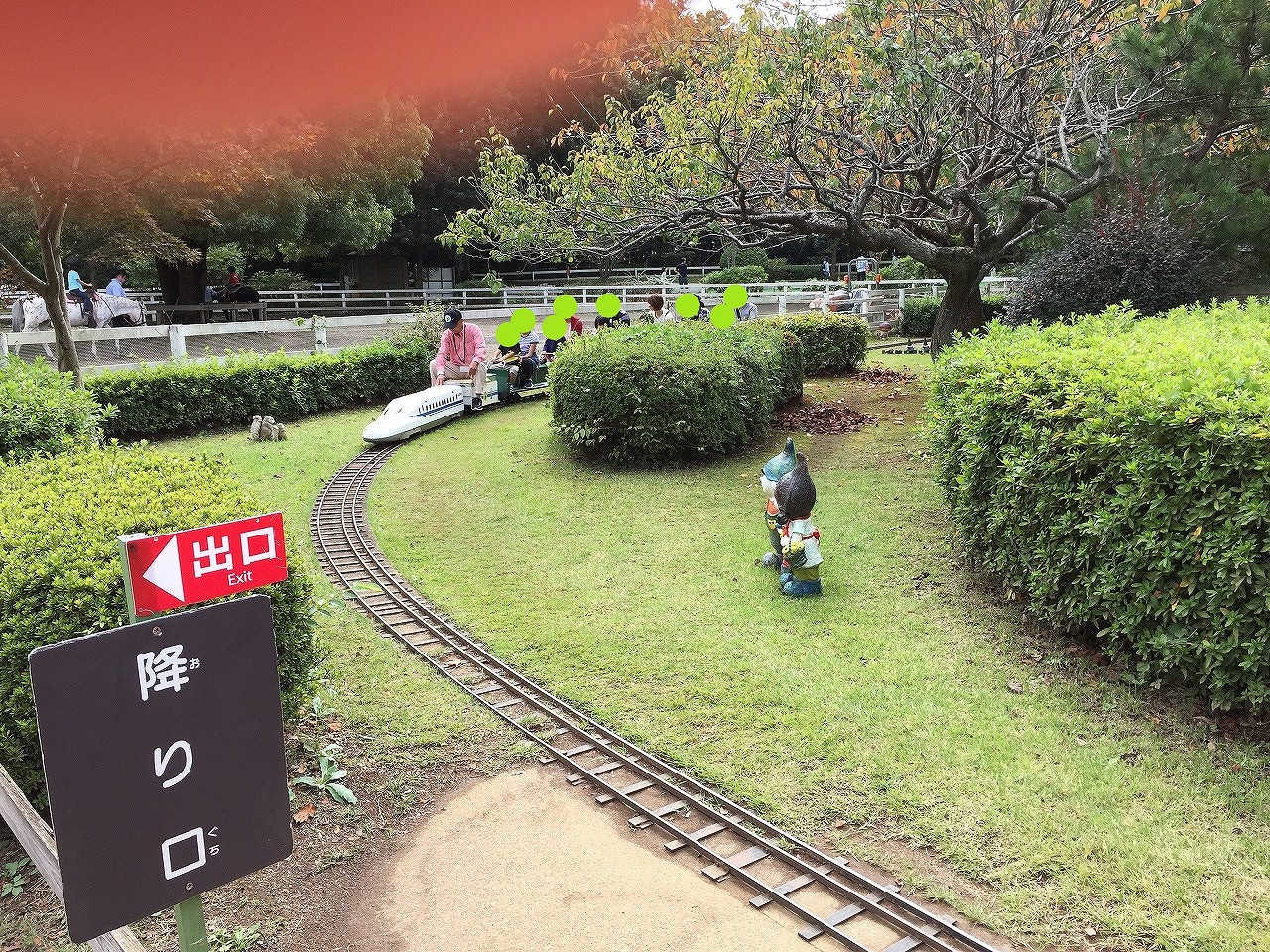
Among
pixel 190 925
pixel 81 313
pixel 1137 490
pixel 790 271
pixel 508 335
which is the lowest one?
pixel 190 925

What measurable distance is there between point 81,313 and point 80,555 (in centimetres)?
1906

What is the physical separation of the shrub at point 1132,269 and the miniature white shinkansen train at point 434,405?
879 cm

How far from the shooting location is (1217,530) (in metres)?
4.79

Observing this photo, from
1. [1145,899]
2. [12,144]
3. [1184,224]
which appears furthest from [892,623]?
[12,144]

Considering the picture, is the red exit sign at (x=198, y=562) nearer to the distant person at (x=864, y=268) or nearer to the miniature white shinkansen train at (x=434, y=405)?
the miniature white shinkansen train at (x=434, y=405)

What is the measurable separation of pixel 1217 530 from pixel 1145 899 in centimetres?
200

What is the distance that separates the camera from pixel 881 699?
5.66 meters

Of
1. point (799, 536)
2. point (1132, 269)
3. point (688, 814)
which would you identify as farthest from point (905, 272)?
point (688, 814)

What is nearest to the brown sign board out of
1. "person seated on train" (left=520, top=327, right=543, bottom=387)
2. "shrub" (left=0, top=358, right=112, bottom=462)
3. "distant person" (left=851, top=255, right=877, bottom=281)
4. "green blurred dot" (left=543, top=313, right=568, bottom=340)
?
"shrub" (left=0, top=358, right=112, bottom=462)

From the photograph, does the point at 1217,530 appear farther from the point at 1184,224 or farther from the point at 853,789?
the point at 1184,224

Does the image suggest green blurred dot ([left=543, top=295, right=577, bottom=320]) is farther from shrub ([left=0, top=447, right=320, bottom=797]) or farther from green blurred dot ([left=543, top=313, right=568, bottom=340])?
shrub ([left=0, top=447, right=320, bottom=797])

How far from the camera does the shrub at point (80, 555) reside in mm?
4266

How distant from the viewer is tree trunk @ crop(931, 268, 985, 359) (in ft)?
44.2

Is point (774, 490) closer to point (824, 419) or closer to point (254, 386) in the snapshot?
point (824, 419)
